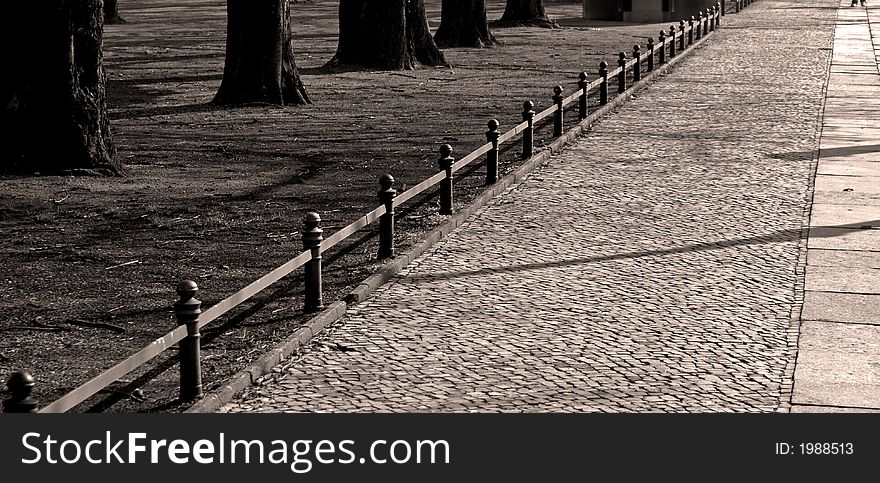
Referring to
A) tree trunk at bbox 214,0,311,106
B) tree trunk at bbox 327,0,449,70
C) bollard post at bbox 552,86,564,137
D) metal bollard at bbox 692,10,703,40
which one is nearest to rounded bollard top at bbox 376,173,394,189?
bollard post at bbox 552,86,564,137

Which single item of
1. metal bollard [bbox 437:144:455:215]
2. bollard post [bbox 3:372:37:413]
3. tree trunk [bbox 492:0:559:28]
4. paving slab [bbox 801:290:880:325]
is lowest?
paving slab [bbox 801:290:880:325]

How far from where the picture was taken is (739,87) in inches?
1038

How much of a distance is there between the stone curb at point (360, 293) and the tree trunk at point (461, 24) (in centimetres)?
1888

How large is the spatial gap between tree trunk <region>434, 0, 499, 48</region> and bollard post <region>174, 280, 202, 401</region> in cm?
3096

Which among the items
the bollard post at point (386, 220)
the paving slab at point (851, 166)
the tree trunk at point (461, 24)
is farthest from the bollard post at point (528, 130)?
the tree trunk at point (461, 24)

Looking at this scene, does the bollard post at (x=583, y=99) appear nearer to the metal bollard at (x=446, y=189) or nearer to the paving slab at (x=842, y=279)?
the metal bollard at (x=446, y=189)

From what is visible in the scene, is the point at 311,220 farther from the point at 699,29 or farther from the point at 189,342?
the point at 699,29

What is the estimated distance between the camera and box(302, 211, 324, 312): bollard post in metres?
9.23

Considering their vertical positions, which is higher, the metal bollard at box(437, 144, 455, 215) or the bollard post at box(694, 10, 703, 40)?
the bollard post at box(694, 10, 703, 40)

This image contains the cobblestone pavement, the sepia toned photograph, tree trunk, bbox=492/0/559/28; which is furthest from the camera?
tree trunk, bbox=492/0/559/28

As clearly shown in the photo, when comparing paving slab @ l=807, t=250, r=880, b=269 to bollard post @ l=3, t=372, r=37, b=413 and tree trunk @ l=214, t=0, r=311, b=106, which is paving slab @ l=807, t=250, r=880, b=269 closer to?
bollard post @ l=3, t=372, r=37, b=413

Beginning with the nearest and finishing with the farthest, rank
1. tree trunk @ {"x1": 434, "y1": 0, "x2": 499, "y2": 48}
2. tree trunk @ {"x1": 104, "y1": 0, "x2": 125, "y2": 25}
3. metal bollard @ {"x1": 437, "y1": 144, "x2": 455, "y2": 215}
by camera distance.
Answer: metal bollard @ {"x1": 437, "y1": 144, "x2": 455, "y2": 215}, tree trunk @ {"x1": 434, "y1": 0, "x2": 499, "y2": 48}, tree trunk @ {"x1": 104, "y1": 0, "x2": 125, "y2": 25}

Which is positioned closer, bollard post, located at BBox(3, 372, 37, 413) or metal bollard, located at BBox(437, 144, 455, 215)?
bollard post, located at BBox(3, 372, 37, 413)

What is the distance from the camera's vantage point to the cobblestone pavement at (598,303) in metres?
7.53
